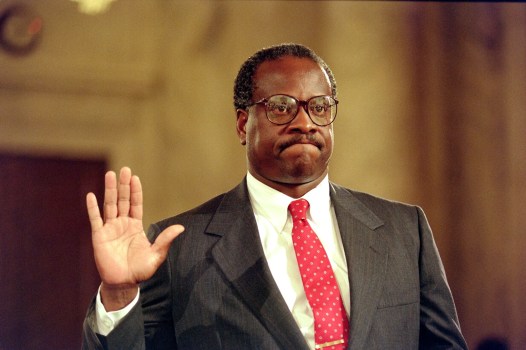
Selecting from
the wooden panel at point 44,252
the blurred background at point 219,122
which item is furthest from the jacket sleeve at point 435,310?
the wooden panel at point 44,252

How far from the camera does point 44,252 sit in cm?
225

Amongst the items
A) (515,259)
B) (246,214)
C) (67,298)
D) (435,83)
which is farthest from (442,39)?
(67,298)

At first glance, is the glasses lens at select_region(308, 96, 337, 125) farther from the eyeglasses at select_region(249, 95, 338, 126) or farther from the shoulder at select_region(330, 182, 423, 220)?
the shoulder at select_region(330, 182, 423, 220)

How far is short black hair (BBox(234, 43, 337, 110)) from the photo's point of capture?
155 cm

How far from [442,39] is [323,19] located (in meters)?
0.50

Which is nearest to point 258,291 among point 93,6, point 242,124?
point 242,124

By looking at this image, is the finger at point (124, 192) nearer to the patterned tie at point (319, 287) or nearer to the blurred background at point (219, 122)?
the patterned tie at point (319, 287)

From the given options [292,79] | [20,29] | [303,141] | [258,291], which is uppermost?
[20,29]

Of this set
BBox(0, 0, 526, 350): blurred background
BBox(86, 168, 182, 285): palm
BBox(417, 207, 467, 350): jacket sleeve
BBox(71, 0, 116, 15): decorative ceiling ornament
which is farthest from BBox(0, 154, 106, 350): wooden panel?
BBox(417, 207, 467, 350): jacket sleeve

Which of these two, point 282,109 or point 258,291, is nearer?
point 258,291

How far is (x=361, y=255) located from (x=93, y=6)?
1426 mm

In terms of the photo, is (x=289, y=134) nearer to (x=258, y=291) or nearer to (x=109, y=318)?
(x=258, y=291)

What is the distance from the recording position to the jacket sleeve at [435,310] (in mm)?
1417

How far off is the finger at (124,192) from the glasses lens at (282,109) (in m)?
0.34
